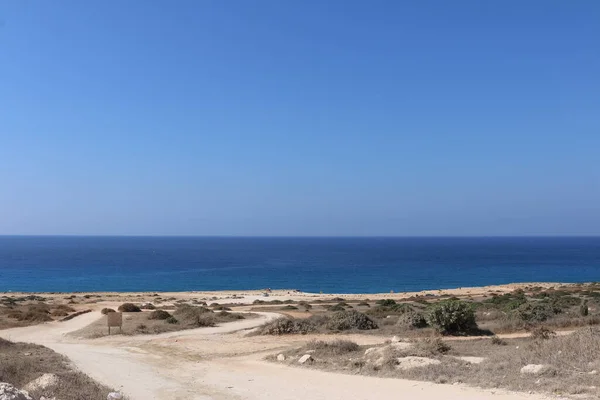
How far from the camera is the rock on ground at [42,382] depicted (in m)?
11.9

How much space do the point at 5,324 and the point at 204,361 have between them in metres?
17.7

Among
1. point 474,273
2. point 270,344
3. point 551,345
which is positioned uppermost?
point 551,345

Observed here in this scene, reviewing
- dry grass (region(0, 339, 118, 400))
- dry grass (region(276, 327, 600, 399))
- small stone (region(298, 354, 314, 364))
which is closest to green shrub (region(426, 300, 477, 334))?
dry grass (region(276, 327, 600, 399))

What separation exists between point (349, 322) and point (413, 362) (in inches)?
439

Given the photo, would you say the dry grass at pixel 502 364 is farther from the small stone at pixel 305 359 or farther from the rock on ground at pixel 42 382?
the rock on ground at pixel 42 382

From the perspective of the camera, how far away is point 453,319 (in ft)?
75.5

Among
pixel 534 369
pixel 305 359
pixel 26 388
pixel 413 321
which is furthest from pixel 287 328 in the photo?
pixel 26 388

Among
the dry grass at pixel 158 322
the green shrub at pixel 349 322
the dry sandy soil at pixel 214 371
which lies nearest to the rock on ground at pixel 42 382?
the dry sandy soil at pixel 214 371

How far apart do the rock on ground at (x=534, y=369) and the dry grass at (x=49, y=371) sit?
1037cm

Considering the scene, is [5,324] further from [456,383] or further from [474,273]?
[474,273]

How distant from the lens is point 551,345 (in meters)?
14.9

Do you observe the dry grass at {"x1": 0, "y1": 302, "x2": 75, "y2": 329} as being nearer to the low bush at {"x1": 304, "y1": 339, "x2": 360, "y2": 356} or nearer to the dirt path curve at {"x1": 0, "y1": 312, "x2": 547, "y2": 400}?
the dirt path curve at {"x1": 0, "y1": 312, "x2": 547, "y2": 400}

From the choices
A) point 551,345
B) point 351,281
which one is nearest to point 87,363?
point 551,345

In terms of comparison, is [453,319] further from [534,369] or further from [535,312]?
[534,369]
